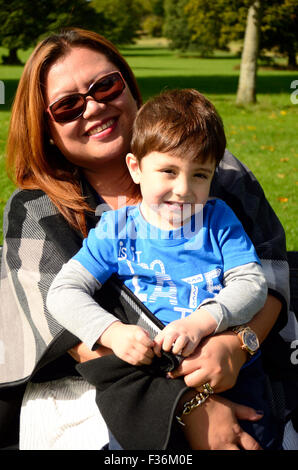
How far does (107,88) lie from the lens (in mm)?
2559

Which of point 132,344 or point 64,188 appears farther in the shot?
point 64,188

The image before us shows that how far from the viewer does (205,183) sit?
209 centimetres

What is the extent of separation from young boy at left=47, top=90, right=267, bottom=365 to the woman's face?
0.39m

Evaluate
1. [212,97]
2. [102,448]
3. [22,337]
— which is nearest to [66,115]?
[22,337]

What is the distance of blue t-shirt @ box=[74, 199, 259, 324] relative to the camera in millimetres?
2086

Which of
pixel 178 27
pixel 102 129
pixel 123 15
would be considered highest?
pixel 123 15

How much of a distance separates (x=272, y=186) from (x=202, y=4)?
22130 mm

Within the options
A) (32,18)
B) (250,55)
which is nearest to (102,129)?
(250,55)

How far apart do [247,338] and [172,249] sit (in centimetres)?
41

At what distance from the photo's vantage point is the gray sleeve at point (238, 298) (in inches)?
77.9

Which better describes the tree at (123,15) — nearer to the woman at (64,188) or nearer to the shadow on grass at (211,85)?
the shadow on grass at (211,85)

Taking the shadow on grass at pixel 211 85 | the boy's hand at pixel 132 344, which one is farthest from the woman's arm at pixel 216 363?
the shadow on grass at pixel 211 85

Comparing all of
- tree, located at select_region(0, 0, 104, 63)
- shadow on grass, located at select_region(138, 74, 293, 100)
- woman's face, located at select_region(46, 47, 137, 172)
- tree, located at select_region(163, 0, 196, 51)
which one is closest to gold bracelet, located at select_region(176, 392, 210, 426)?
woman's face, located at select_region(46, 47, 137, 172)

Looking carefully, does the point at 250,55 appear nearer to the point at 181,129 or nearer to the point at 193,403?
the point at 181,129
